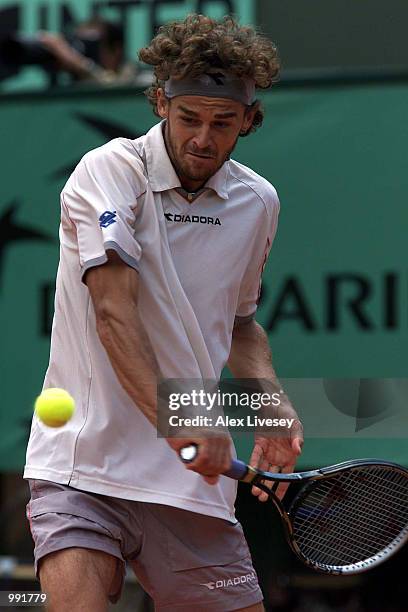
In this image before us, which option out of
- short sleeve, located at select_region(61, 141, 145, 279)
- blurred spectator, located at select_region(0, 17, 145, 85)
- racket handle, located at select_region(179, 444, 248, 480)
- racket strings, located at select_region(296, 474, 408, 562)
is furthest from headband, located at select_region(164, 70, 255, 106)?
blurred spectator, located at select_region(0, 17, 145, 85)

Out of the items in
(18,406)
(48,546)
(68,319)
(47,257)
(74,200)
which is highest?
(74,200)

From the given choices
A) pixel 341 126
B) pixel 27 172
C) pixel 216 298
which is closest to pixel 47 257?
pixel 27 172

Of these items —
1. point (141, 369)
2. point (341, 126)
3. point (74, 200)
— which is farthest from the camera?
point (341, 126)

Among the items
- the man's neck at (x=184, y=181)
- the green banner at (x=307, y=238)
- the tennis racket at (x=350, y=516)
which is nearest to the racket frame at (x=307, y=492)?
the tennis racket at (x=350, y=516)

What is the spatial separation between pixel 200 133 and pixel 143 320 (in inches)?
20.2

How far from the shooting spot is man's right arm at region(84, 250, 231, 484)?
297 centimetres

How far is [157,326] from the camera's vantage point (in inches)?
133

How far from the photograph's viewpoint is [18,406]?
612 centimetres

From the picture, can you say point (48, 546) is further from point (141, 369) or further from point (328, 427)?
point (328, 427)

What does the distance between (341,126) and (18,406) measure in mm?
2024

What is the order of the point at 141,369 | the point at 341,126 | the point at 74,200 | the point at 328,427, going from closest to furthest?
1. the point at 141,369
2. the point at 74,200
3. the point at 328,427
4. the point at 341,126

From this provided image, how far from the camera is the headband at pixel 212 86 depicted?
3365mm

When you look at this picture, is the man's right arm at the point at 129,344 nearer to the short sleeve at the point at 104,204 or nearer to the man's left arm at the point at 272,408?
the short sleeve at the point at 104,204

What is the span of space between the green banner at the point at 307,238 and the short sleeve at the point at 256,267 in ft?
6.73
